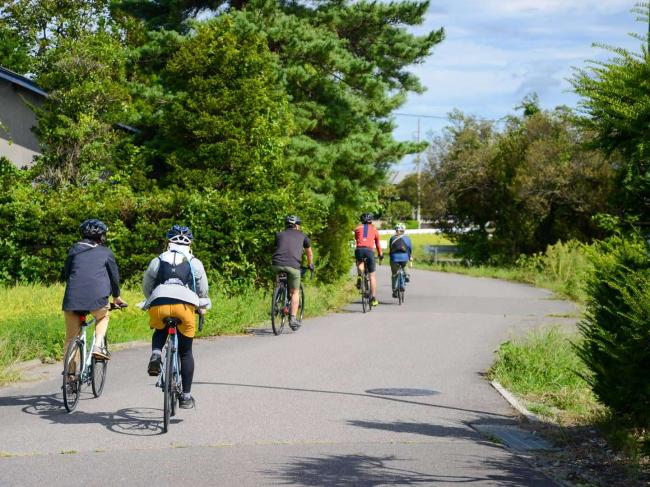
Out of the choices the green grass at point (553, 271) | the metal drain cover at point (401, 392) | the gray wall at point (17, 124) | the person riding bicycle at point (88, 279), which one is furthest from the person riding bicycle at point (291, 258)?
the gray wall at point (17, 124)

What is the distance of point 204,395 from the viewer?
1014 cm

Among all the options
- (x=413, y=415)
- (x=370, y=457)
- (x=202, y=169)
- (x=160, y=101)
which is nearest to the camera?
(x=370, y=457)

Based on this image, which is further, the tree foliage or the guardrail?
the guardrail

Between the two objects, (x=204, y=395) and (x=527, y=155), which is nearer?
(x=204, y=395)

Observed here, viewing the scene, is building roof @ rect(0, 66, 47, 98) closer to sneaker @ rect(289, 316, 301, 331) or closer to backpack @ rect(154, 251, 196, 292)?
sneaker @ rect(289, 316, 301, 331)

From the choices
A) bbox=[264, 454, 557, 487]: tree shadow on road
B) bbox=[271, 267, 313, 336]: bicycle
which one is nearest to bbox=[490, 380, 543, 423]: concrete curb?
bbox=[264, 454, 557, 487]: tree shadow on road

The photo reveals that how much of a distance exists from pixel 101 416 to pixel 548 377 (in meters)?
5.31

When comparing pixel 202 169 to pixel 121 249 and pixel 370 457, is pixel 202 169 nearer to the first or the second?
pixel 121 249

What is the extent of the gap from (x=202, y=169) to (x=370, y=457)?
16.6 m

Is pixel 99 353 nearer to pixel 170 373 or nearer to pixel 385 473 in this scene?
pixel 170 373

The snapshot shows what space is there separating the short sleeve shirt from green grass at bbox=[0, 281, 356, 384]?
124 cm

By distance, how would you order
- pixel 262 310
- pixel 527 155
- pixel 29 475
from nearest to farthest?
pixel 29 475
pixel 262 310
pixel 527 155

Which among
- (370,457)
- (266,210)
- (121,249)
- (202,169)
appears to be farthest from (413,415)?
(202,169)

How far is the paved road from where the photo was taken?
6848mm
